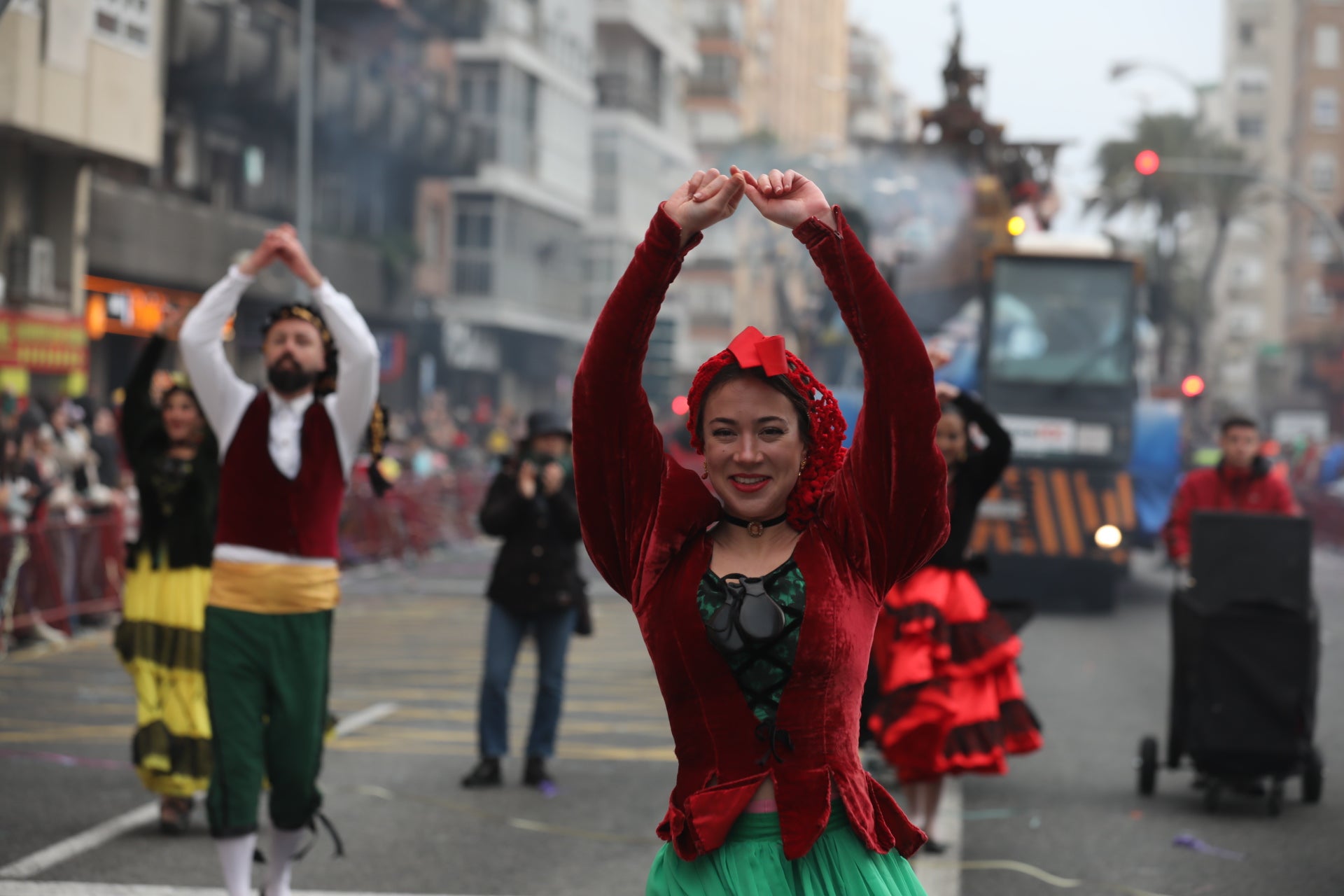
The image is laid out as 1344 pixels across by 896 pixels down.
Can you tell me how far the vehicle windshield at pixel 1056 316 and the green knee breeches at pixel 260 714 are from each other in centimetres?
1309

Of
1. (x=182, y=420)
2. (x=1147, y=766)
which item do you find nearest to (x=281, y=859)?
(x=182, y=420)

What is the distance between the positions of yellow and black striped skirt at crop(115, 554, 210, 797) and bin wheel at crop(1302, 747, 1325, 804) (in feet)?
15.6

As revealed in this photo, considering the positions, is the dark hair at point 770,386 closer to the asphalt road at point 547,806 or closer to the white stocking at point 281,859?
the white stocking at point 281,859

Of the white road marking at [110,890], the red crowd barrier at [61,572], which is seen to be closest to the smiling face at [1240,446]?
the white road marking at [110,890]

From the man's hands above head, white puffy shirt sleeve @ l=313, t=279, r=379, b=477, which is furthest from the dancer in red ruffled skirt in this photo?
the man's hands above head

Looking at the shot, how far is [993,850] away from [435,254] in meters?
41.6

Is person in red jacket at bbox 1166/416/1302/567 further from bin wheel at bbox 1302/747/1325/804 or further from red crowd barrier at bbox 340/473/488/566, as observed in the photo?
red crowd barrier at bbox 340/473/488/566

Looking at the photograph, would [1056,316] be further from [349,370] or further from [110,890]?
[110,890]

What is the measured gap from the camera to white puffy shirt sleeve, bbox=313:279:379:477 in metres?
6.18

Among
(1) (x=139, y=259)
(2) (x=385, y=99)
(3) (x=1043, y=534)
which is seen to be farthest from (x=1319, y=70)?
(3) (x=1043, y=534)

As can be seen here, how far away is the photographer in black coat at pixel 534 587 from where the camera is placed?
8.85m

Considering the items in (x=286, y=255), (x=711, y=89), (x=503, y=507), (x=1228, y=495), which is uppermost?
(x=711, y=89)

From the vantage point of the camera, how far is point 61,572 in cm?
1466

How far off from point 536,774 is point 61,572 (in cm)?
716
